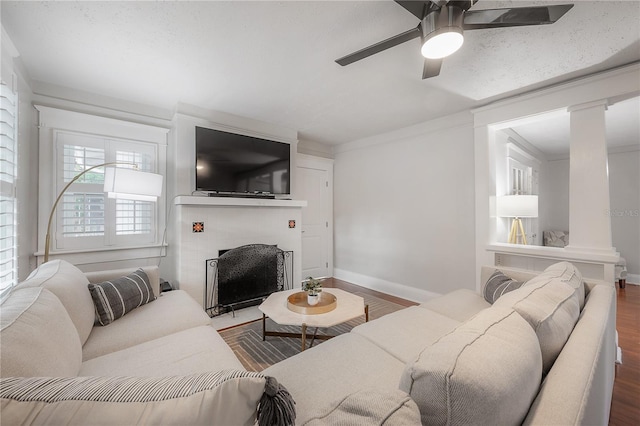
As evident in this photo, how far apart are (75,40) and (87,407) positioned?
2.53 m

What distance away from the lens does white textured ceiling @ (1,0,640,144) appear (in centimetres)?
163

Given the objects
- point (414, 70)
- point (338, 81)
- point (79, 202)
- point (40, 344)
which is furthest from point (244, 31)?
point (79, 202)

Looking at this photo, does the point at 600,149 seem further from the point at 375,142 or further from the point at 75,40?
the point at 75,40

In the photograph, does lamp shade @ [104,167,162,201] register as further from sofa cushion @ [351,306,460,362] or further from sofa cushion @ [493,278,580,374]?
sofa cushion @ [493,278,580,374]

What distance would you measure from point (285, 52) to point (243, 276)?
2.50m

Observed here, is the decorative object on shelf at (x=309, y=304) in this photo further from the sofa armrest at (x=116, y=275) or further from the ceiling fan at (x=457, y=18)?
the ceiling fan at (x=457, y=18)

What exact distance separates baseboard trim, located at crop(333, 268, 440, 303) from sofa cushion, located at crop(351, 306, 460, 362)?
1.66 metres

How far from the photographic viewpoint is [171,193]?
10.3 ft

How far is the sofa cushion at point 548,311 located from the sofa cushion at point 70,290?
2173 mm

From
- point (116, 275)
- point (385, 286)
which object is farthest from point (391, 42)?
point (385, 286)

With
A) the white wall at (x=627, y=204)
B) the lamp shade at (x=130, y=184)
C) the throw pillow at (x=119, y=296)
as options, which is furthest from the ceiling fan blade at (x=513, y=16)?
the white wall at (x=627, y=204)

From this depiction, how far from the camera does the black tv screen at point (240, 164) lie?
3.05m

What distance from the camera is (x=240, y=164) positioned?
10.8ft

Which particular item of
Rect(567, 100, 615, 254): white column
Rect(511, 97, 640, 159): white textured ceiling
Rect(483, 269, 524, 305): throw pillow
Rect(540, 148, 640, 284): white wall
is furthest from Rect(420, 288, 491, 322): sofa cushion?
Rect(540, 148, 640, 284): white wall
